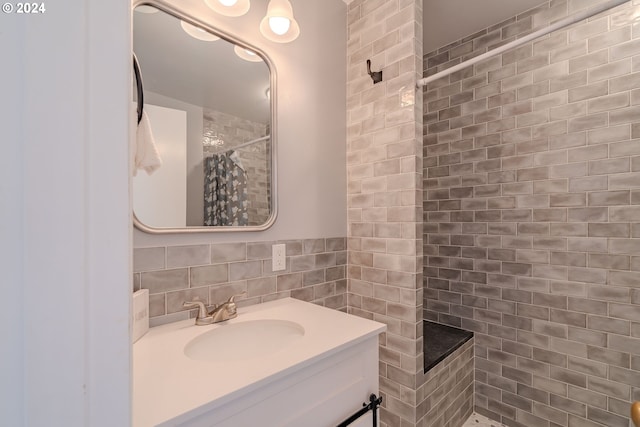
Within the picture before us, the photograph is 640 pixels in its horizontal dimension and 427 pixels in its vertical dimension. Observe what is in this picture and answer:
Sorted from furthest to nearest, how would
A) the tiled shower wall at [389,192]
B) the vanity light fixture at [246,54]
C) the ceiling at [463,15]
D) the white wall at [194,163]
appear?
the ceiling at [463,15], the tiled shower wall at [389,192], the vanity light fixture at [246,54], the white wall at [194,163]

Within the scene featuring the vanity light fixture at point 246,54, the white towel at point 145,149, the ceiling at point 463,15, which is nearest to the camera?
the white towel at point 145,149

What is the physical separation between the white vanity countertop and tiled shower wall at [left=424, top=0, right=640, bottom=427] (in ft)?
4.57

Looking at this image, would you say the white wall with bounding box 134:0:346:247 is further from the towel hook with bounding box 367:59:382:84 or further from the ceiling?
the ceiling

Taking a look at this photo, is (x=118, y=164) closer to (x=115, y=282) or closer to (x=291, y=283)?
(x=115, y=282)

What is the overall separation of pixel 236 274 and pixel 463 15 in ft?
7.66

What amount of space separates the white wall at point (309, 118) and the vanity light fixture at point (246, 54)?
5 centimetres

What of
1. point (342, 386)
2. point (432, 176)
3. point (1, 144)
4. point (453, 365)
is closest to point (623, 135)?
point (432, 176)

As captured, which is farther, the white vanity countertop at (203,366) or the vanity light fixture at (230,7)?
the vanity light fixture at (230,7)

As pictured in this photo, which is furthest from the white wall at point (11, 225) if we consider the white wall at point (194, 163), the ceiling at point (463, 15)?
the ceiling at point (463, 15)

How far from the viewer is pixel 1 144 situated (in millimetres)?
308

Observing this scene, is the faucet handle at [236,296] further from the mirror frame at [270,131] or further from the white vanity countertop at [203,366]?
the mirror frame at [270,131]

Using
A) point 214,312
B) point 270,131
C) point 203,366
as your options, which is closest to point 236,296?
point 214,312

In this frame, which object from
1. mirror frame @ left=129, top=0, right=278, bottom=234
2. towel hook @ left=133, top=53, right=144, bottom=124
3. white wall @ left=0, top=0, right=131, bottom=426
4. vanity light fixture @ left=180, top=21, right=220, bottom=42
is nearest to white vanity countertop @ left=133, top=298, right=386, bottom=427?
white wall @ left=0, top=0, right=131, bottom=426

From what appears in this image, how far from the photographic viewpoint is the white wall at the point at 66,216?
1.02 feet
